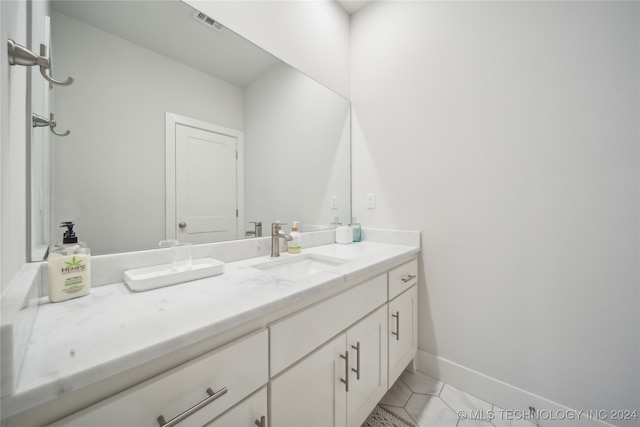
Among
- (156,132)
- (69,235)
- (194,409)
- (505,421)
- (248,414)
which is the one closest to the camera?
(194,409)

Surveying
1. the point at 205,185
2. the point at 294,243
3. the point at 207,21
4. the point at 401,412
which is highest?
the point at 207,21

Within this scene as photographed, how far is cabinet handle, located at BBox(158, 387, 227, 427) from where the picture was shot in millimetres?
489

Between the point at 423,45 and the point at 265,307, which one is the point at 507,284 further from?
the point at 423,45

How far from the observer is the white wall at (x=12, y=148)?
18.6 inches

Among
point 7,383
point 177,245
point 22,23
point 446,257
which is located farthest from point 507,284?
point 22,23

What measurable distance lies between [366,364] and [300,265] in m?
0.54

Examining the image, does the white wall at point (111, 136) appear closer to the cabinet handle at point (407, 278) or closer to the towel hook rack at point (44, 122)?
the towel hook rack at point (44, 122)

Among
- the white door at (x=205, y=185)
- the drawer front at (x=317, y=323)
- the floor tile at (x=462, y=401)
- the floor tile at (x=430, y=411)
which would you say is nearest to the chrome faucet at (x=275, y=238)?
the white door at (x=205, y=185)

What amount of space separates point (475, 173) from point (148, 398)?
1569 millimetres

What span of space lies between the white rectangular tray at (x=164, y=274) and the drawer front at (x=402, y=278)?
2.63 ft

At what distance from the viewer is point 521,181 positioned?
1.24 meters

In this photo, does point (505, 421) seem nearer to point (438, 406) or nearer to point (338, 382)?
point (438, 406)

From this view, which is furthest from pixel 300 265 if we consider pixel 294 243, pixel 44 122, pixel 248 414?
pixel 44 122

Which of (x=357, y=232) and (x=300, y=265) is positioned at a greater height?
(x=357, y=232)
